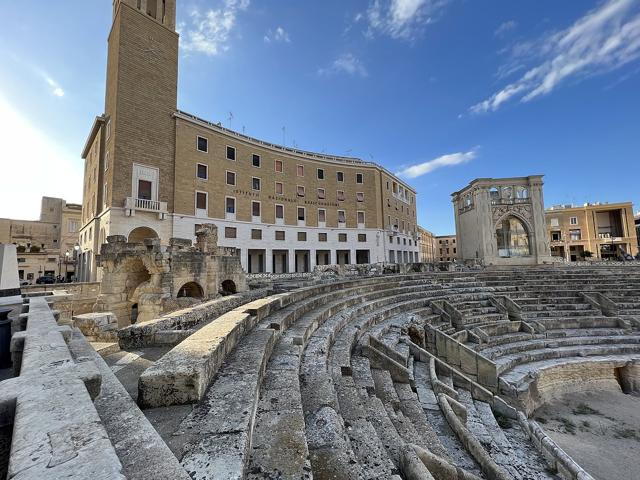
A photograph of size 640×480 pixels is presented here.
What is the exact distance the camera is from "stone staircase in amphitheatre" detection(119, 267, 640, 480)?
183 centimetres

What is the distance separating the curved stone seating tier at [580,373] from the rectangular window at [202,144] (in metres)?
23.1

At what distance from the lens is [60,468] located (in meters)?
0.78

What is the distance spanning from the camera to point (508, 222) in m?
28.8

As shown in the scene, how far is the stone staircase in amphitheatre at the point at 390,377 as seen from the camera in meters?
1.83

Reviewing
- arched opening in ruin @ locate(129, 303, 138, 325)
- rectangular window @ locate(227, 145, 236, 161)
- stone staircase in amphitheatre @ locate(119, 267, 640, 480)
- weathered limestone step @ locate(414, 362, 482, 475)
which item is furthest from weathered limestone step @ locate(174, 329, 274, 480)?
rectangular window @ locate(227, 145, 236, 161)

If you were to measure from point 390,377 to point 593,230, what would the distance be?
49946mm

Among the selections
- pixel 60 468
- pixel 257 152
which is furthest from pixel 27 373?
pixel 257 152

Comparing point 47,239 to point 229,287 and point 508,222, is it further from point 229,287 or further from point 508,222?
point 508,222

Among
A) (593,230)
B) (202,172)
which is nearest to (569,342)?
(202,172)

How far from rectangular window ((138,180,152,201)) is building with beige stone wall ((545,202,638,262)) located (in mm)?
47543

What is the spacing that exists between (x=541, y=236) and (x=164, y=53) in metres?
36.1

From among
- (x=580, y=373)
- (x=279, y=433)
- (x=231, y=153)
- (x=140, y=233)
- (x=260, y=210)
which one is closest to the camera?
(x=279, y=433)

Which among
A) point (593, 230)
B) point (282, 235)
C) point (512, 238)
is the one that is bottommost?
point (512, 238)

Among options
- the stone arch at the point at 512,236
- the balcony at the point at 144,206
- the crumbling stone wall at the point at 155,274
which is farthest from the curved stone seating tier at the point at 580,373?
the balcony at the point at 144,206
